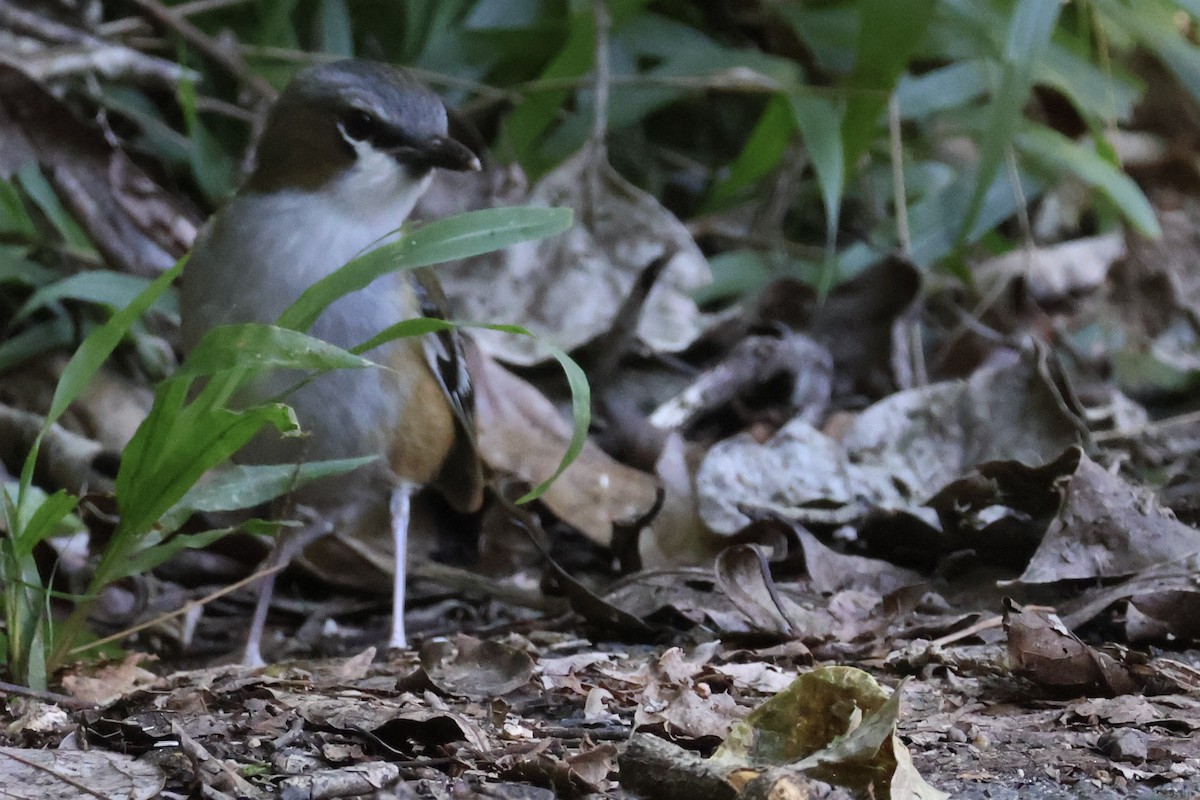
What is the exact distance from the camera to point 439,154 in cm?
367

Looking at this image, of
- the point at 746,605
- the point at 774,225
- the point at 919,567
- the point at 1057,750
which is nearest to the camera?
the point at 1057,750

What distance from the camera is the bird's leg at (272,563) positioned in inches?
140

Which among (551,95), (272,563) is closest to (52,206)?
(272,563)

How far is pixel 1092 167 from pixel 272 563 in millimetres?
4188

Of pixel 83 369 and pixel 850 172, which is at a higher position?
pixel 83 369

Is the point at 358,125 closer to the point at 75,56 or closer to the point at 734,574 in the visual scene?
the point at 734,574

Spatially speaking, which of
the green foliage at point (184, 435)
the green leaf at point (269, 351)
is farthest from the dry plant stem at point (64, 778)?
the green leaf at point (269, 351)

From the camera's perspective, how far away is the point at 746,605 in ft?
9.69

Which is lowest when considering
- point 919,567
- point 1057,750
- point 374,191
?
point 919,567

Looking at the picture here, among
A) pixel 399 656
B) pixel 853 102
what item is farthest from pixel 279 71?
pixel 399 656

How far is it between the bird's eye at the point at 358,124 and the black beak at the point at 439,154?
Result: 93mm

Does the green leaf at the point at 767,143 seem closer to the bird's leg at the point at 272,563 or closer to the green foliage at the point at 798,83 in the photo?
the green foliage at the point at 798,83

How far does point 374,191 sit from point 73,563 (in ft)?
4.41

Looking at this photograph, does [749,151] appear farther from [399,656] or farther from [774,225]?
[399,656]
